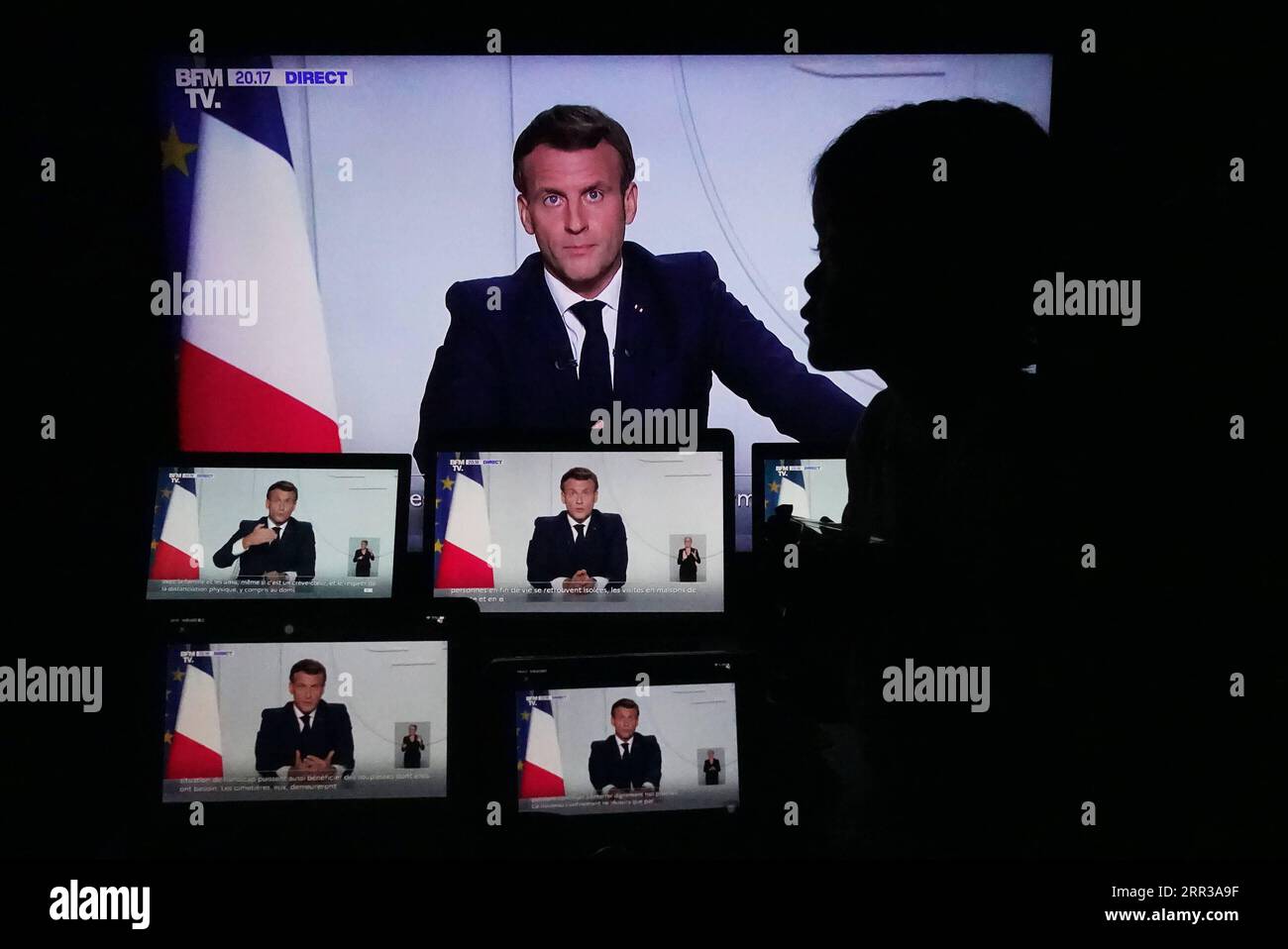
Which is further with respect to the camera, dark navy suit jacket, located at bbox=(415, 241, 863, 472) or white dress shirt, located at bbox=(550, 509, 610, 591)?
dark navy suit jacket, located at bbox=(415, 241, 863, 472)

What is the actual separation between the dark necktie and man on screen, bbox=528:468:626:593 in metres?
0.53

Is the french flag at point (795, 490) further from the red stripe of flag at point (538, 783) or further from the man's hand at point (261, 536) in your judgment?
the man's hand at point (261, 536)

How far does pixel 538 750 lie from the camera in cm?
178

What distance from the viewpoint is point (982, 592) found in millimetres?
1635

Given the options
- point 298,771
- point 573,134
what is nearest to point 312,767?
point 298,771

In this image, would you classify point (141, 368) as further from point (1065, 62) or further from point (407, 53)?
point (1065, 62)

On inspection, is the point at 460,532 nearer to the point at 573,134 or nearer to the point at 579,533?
the point at 579,533

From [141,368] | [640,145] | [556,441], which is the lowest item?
[556,441]

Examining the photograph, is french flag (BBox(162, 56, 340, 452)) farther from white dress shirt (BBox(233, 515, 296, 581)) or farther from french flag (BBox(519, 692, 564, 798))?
french flag (BBox(519, 692, 564, 798))

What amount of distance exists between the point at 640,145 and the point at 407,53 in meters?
0.62

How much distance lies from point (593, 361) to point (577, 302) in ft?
0.51

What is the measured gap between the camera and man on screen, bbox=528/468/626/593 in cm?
191

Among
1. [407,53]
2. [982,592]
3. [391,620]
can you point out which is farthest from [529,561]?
[407,53]

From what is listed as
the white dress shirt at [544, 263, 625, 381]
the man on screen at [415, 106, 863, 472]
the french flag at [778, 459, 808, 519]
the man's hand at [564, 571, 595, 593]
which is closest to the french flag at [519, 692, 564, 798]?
the man's hand at [564, 571, 595, 593]
